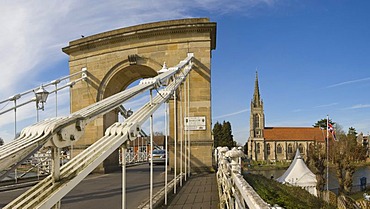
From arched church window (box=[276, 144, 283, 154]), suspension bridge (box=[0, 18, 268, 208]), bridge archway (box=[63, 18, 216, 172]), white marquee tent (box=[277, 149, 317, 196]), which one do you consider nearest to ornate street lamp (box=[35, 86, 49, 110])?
suspension bridge (box=[0, 18, 268, 208])

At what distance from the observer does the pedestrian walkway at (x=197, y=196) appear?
6.25 metres

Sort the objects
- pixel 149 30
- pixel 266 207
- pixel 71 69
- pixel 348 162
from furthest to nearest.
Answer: pixel 348 162
pixel 71 69
pixel 149 30
pixel 266 207

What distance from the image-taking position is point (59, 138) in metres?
1.98

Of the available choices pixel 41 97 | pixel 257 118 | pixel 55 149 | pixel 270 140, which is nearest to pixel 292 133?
pixel 270 140

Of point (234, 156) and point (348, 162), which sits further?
point (348, 162)

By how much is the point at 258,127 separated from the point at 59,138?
78.7m

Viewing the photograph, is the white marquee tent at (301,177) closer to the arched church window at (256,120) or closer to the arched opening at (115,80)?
the arched opening at (115,80)

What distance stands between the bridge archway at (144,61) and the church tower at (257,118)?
6582 cm

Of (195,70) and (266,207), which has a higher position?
(195,70)

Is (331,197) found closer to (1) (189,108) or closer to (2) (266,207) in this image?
(1) (189,108)

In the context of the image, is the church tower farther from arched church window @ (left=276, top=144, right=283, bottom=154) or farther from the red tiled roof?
arched church window @ (left=276, top=144, right=283, bottom=154)

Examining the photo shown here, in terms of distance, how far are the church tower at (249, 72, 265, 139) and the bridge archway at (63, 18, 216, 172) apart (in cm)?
6582

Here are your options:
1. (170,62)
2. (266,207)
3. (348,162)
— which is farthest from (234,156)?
(348,162)

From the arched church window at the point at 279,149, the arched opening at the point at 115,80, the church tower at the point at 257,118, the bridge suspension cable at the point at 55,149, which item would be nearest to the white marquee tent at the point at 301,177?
the arched opening at the point at 115,80
